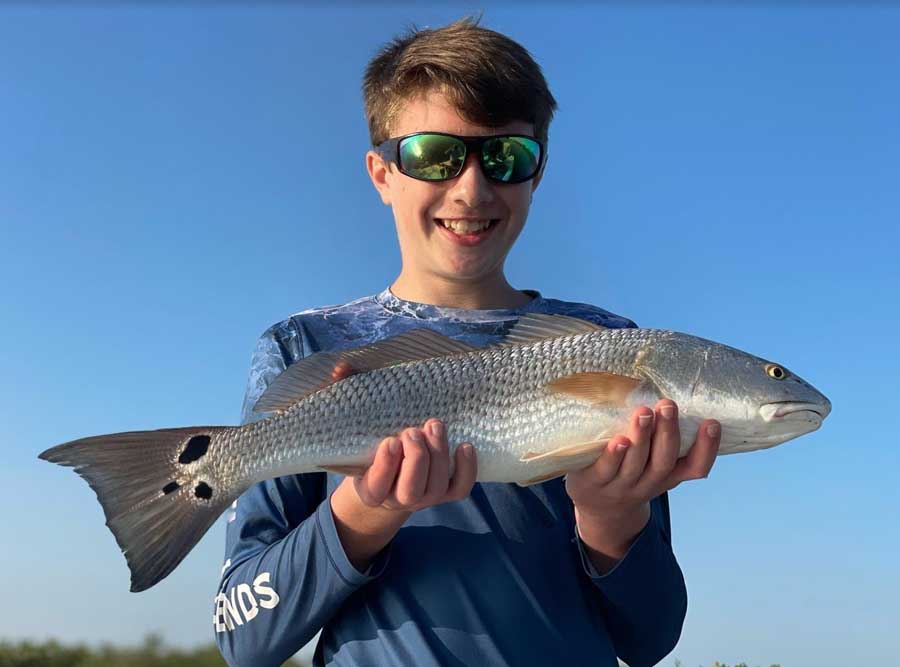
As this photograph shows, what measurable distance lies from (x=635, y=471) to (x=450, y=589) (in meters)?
1.03

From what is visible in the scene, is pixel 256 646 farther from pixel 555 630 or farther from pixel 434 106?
pixel 434 106

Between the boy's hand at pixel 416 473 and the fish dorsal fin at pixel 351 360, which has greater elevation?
the fish dorsal fin at pixel 351 360

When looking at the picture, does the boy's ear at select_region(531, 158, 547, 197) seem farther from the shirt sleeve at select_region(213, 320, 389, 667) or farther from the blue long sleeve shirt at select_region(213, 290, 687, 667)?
the shirt sleeve at select_region(213, 320, 389, 667)

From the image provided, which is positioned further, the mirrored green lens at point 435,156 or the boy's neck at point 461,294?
the boy's neck at point 461,294

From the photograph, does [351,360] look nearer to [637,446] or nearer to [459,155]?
[459,155]

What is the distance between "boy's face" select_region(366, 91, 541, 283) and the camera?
16.9 ft

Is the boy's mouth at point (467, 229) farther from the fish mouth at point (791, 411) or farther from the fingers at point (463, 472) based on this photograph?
the fish mouth at point (791, 411)

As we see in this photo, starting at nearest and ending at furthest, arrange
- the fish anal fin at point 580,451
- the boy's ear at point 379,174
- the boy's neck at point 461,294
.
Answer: the fish anal fin at point 580,451 < the boy's neck at point 461,294 < the boy's ear at point 379,174

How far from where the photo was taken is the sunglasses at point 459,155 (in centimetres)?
514

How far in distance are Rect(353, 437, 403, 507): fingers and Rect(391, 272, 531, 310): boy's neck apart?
5.28 feet

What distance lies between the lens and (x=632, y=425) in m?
3.97

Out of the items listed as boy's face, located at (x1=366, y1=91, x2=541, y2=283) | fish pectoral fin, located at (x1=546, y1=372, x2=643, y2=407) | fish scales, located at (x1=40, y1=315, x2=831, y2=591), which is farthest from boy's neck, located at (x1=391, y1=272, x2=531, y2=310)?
fish pectoral fin, located at (x1=546, y1=372, x2=643, y2=407)

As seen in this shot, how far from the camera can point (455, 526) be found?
4.33 metres

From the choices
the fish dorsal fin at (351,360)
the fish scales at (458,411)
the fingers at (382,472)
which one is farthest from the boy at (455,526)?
the fish dorsal fin at (351,360)
